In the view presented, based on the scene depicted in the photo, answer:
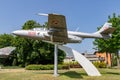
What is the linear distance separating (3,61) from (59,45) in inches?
1256

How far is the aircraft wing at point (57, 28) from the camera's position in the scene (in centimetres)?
2226

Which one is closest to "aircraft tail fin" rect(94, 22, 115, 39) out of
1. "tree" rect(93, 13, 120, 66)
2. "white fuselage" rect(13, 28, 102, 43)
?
"white fuselage" rect(13, 28, 102, 43)

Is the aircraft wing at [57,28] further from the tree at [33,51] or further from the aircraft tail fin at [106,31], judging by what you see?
the tree at [33,51]

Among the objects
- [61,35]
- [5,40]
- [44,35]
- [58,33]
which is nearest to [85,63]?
[61,35]

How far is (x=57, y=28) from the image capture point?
78.9 feet

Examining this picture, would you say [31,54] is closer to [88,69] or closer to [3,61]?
[3,61]

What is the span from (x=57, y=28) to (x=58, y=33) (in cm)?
64

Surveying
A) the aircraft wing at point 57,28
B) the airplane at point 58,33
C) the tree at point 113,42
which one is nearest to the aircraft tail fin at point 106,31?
the airplane at point 58,33

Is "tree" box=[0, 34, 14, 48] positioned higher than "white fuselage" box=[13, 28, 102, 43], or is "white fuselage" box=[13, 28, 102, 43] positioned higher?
"tree" box=[0, 34, 14, 48]

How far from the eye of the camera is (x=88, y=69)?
81.3 feet

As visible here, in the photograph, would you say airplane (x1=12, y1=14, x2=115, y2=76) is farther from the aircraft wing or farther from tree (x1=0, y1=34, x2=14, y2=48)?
tree (x1=0, y1=34, x2=14, y2=48)

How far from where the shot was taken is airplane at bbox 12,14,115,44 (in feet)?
75.9

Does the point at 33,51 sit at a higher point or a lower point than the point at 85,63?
higher

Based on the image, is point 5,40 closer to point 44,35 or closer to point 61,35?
point 44,35
